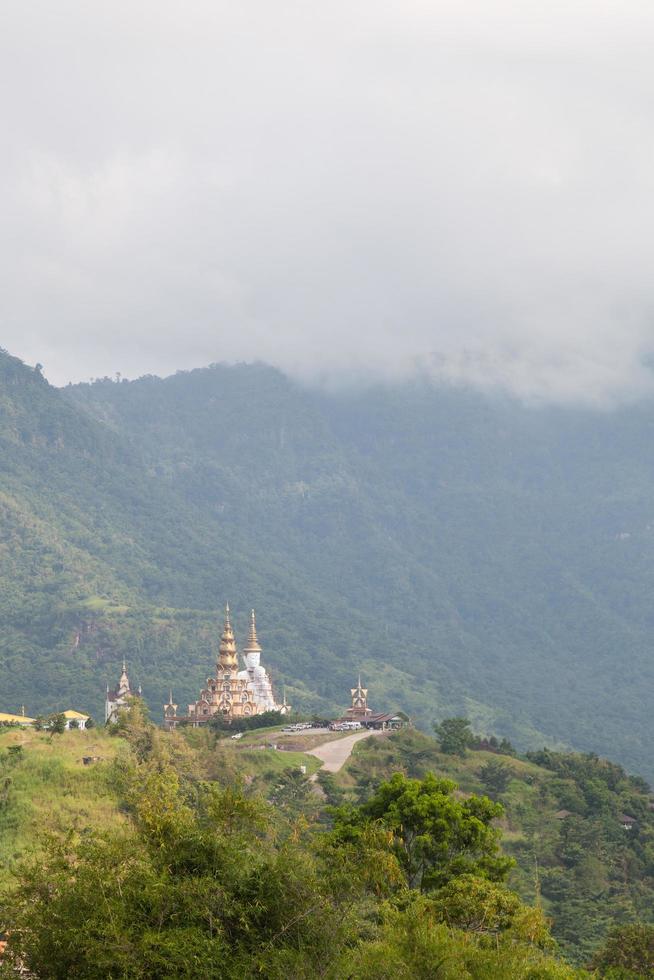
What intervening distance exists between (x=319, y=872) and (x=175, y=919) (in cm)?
323

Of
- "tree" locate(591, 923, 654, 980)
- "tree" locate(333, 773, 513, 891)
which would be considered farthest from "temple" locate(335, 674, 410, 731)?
"tree" locate(333, 773, 513, 891)

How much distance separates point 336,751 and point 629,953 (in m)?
35.3

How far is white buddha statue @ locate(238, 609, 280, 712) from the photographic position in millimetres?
89562

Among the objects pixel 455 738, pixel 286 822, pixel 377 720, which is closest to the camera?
pixel 286 822

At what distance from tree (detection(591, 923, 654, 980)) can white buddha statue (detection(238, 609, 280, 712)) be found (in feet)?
176

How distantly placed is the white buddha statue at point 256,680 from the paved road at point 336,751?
609 inches

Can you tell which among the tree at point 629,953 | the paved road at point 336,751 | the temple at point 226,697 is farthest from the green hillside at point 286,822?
the temple at point 226,697

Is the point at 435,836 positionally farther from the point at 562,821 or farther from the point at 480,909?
the point at 562,821

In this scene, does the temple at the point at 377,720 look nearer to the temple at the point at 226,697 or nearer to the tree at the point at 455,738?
the temple at the point at 226,697

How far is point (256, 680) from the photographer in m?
92.1

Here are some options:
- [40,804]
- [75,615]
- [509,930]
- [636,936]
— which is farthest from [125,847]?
[75,615]

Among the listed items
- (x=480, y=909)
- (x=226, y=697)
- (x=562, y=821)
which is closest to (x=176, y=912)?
(x=480, y=909)

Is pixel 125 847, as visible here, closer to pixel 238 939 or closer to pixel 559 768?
pixel 238 939

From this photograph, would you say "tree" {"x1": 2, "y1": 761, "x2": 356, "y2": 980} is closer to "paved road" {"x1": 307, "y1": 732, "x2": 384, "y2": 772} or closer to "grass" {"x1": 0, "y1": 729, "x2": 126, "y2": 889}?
"grass" {"x1": 0, "y1": 729, "x2": 126, "y2": 889}
